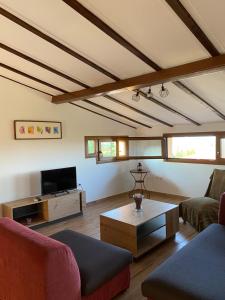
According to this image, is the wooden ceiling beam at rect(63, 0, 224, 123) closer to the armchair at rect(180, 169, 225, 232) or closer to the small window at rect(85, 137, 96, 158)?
the armchair at rect(180, 169, 225, 232)

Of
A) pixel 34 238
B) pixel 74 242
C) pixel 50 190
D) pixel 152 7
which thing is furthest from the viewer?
pixel 50 190

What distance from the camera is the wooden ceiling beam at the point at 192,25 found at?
208 cm

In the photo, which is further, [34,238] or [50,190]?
[50,190]

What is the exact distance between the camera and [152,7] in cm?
214

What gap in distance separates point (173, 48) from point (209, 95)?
1.43 m

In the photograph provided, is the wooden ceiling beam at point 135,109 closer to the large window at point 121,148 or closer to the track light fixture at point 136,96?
the large window at point 121,148

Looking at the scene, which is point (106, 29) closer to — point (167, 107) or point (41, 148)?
point (167, 107)

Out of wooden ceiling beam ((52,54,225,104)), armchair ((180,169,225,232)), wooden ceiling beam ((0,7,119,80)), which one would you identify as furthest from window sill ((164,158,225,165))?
wooden ceiling beam ((0,7,119,80))

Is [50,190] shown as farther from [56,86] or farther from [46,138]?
[56,86]

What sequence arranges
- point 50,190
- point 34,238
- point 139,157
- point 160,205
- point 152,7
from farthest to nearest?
1. point 139,157
2. point 50,190
3. point 160,205
4. point 152,7
5. point 34,238

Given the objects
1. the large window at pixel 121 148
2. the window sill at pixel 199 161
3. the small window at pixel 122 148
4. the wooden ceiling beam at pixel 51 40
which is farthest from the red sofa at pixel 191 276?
the small window at pixel 122 148

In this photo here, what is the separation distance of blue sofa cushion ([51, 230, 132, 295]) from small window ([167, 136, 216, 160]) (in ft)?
12.1

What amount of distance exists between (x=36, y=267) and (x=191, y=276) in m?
1.15

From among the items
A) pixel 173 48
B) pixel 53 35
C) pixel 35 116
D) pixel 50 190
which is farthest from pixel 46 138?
pixel 173 48
